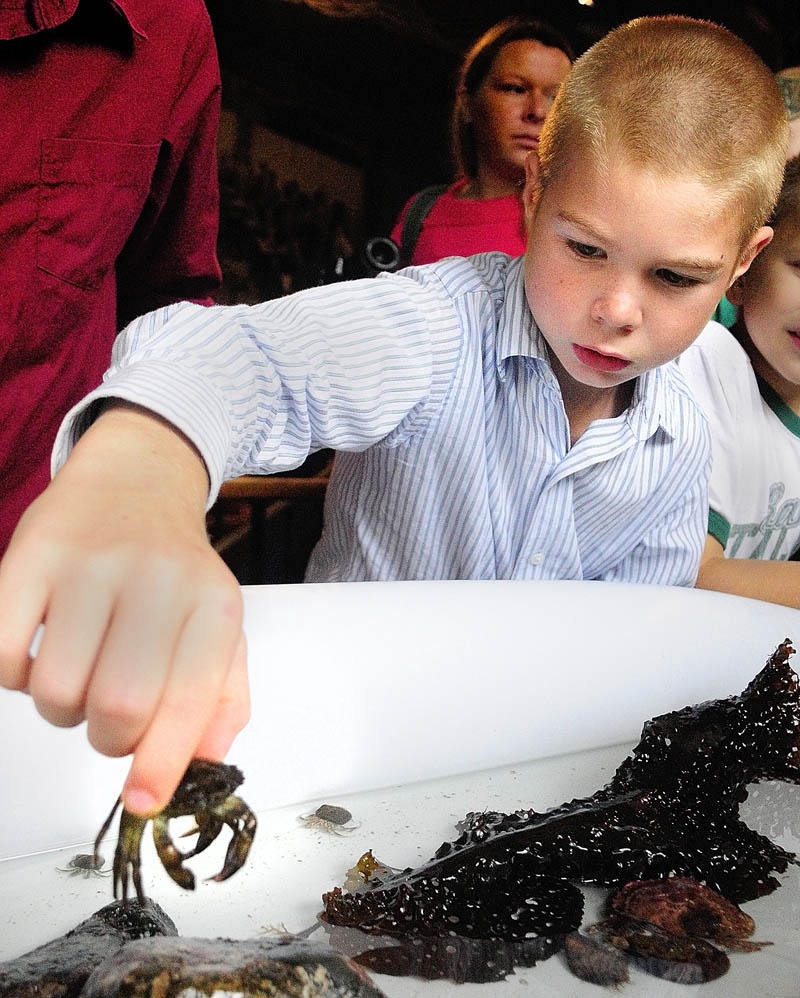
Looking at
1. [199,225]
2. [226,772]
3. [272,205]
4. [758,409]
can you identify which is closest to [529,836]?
[226,772]

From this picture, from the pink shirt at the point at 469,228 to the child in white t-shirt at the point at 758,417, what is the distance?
1.00ft

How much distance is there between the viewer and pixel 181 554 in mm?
251

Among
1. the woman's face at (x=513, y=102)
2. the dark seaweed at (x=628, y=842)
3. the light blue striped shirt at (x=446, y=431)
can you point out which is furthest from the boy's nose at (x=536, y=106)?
the dark seaweed at (x=628, y=842)

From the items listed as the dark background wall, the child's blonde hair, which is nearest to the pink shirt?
the child's blonde hair

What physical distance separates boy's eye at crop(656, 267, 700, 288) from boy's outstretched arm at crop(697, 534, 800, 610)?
1.17 ft

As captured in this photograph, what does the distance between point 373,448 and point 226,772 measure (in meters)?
0.44

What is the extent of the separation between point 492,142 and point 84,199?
0.56m

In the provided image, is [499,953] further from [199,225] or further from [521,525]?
[199,225]

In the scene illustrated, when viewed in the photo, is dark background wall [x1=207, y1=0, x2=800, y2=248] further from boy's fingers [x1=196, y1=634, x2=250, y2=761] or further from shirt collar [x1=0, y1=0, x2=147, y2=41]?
boy's fingers [x1=196, y1=634, x2=250, y2=761]

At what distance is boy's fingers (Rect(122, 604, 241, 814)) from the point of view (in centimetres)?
23

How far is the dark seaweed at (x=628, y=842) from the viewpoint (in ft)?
1.61

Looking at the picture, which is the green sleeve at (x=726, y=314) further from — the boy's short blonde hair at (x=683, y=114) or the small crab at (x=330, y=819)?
the small crab at (x=330, y=819)

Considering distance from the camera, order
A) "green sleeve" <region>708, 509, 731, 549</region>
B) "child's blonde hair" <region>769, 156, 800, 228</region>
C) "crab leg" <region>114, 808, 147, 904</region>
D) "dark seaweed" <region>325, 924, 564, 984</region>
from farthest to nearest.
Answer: "green sleeve" <region>708, 509, 731, 549</region> → "child's blonde hair" <region>769, 156, 800, 228</region> → "dark seaweed" <region>325, 924, 564, 984</region> → "crab leg" <region>114, 808, 147, 904</region>

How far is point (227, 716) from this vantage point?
0.26 metres
